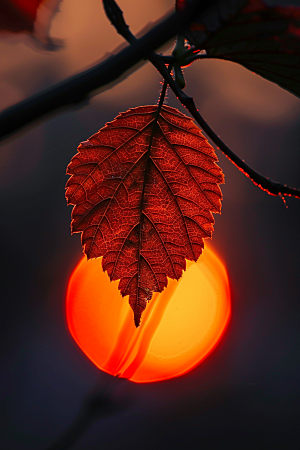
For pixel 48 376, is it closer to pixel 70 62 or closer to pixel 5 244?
pixel 5 244

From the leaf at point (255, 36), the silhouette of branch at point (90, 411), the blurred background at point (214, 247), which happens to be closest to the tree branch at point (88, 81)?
the leaf at point (255, 36)

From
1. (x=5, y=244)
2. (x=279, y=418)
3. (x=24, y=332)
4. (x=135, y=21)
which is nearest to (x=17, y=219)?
(x=5, y=244)

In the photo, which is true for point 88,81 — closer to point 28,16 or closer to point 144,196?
point 144,196

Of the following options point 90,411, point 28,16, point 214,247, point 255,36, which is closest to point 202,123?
point 255,36

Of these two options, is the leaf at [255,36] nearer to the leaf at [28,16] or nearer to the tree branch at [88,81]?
the tree branch at [88,81]

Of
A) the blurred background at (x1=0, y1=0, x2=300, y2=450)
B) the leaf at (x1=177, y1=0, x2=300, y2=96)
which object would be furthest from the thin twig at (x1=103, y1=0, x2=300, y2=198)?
the blurred background at (x1=0, y1=0, x2=300, y2=450)

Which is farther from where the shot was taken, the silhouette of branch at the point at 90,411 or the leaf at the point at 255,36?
the silhouette of branch at the point at 90,411
